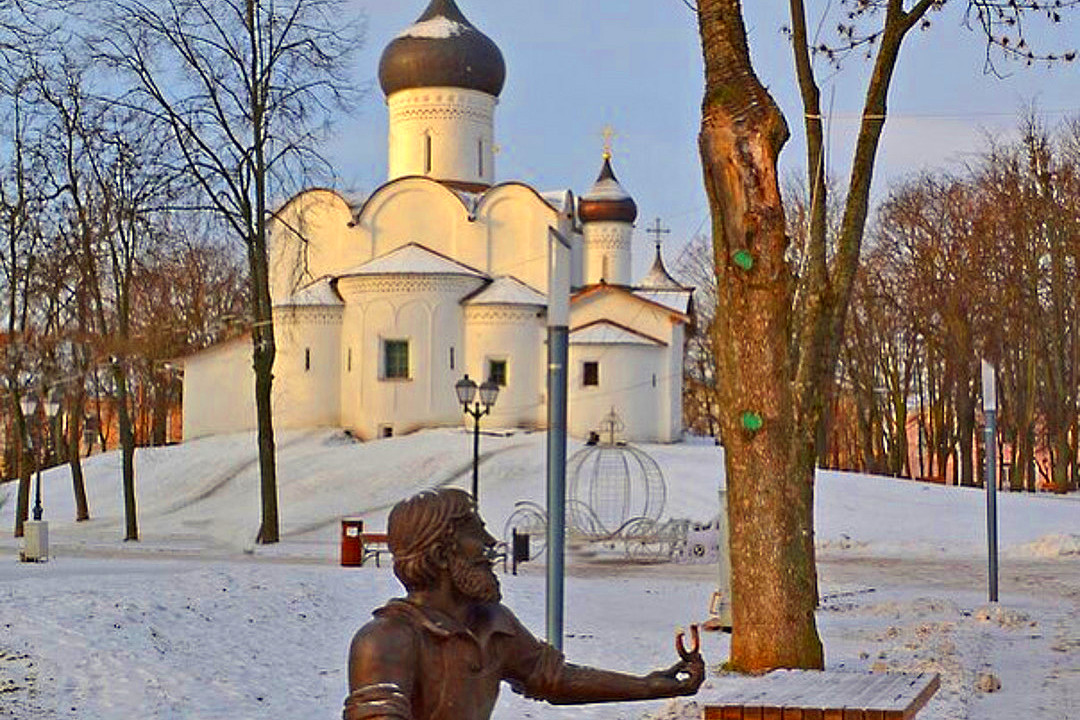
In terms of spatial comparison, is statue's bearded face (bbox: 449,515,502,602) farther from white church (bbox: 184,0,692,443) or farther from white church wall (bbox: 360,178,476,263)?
white church wall (bbox: 360,178,476,263)

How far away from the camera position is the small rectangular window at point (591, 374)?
154 feet

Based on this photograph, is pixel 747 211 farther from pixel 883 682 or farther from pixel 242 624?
pixel 242 624

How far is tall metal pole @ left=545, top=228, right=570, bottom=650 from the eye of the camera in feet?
28.6

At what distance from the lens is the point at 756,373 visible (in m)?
9.54

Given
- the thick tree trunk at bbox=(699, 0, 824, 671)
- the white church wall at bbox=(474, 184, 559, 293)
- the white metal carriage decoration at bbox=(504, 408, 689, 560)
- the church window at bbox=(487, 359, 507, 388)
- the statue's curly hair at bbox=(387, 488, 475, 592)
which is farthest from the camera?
the white church wall at bbox=(474, 184, 559, 293)

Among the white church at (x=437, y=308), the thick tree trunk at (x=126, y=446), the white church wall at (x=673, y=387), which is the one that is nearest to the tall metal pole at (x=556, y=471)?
the thick tree trunk at (x=126, y=446)

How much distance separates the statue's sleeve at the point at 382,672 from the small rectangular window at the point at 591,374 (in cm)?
4424

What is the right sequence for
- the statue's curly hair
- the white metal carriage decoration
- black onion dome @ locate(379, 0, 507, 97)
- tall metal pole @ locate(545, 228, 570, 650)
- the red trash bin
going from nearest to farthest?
the statue's curly hair < tall metal pole @ locate(545, 228, 570, 650) < the red trash bin < the white metal carriage decoration < black onion dome @ locate(379, 0, 507, 97)

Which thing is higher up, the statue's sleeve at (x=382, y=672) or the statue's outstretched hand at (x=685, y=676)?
the statue's sleeve at (x=382, y=672)

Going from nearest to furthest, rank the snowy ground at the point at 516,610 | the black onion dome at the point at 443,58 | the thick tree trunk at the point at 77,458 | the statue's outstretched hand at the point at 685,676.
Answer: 1. the statue's outstretched hand at the point at 685,676
2. the snowy ground at the point at 516,610
3. the thick tree trunk at the point at 77,458
4. the black onion dome at the point at 443,58

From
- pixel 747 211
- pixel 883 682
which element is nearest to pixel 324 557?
pixel 747 211

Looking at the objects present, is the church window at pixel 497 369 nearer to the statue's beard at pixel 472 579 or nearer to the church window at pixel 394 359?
the church window at pixel 394 359

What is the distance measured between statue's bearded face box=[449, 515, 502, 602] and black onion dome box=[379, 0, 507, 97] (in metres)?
46.7

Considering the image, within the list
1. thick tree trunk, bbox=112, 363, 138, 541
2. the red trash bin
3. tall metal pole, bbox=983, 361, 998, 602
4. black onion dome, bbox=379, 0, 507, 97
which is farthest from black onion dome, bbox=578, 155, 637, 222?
tall metal pole, bbox=983, 361, 998, 602
